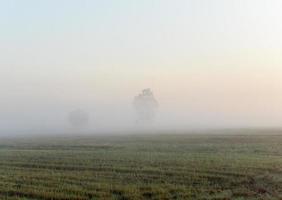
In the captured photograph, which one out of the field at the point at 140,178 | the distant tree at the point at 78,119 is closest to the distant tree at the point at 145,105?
the distant tree at the point at 78,119

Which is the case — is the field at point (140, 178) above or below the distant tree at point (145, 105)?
below

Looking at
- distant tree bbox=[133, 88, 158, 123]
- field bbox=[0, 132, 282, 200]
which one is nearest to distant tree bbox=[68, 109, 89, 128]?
distant tree bbox=[133, 88, 158, 123]

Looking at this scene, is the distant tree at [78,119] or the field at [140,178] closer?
the field at [140,178]

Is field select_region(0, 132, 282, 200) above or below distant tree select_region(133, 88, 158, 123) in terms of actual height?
below

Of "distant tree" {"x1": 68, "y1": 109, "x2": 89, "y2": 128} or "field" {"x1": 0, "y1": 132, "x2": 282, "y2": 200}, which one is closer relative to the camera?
"field" {"x1": 0, "y1": 132, "x2": 282, "y2": 200}

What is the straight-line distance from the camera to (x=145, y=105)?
169000mm

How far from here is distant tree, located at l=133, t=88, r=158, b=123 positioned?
16925 centimetres

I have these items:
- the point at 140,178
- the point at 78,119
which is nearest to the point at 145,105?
the point at 78,119

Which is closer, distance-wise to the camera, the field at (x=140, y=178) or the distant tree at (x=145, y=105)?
the field at (x=140, y=178)

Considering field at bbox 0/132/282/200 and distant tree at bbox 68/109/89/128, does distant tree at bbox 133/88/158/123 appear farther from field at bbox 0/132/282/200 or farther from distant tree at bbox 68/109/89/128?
field at bbox 0/132/282/200

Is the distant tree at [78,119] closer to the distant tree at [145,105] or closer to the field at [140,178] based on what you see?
the distant tree at [145,105]

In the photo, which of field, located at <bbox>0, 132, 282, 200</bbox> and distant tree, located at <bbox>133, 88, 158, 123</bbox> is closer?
field, located at <bbox>0, 132, 282, 200</bbox>

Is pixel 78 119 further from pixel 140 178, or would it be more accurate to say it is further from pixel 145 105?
pixel 140 178

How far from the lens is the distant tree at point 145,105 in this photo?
6663 inches
